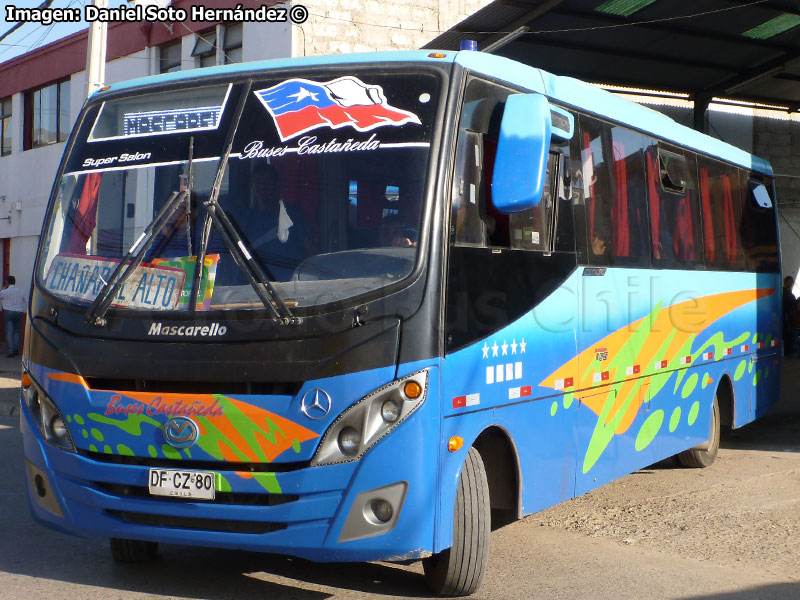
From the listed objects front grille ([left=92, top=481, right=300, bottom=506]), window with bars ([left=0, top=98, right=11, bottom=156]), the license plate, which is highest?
window with bars ([left=0, top=98, right=11, bottom=156])

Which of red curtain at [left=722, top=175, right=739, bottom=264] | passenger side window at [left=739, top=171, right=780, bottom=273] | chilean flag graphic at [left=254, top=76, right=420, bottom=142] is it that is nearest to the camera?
chilean flag graphic at [left=254, top=76, right=420, bottom=142]

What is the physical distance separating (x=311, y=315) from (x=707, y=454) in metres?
5.96

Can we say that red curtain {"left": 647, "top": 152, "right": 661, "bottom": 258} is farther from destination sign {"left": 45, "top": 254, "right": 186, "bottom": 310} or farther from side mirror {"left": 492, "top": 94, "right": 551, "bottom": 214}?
destination sign {"left": 45, "top": 254, "right": 186, "bottom": 310}

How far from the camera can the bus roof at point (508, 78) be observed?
5.39 meters

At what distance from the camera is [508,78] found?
228 inches

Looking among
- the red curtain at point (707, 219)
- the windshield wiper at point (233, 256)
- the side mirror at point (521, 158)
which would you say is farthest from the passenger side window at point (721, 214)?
the windshield wiper at point (233, 256)

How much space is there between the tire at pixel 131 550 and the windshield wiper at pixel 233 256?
168 centimetres

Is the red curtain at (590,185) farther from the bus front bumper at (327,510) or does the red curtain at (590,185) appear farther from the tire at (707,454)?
the tire at (707,454)

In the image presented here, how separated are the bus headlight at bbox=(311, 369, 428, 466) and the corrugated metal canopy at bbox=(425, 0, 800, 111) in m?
10.1

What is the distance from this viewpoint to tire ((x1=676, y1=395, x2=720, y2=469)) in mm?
9453

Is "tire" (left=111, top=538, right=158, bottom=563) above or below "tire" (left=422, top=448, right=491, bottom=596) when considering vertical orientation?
below

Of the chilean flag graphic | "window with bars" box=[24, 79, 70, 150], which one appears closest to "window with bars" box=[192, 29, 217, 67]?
"window with bars" box=[24, 79, 70, 150]

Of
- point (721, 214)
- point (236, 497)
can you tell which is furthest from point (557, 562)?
point (721, 214)

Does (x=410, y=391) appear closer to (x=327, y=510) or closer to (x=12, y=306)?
(x=327, y=510)
